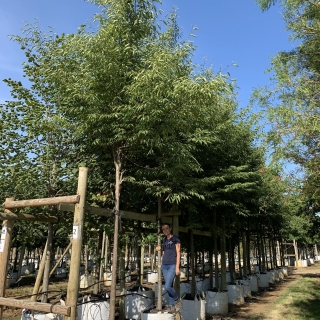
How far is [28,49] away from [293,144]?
5635 mm

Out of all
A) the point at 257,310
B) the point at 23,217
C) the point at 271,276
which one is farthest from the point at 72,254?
the point at 271,276

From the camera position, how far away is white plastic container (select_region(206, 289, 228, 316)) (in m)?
8.77

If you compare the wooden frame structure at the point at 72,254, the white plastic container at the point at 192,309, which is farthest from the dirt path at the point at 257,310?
the wooden frame structure at the point at 72,254

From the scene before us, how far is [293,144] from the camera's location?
549 cm

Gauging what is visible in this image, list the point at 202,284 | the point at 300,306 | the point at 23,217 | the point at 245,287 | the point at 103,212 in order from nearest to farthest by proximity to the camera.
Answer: the point at 103,212 < the point at 23,217 < the point at 300,306 < the point at 202,284 < the point at 245,287

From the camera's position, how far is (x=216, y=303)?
29.0ft

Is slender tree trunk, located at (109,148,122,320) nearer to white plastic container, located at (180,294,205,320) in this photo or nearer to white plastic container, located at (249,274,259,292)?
white plastic container, located at (180,294,205,320)

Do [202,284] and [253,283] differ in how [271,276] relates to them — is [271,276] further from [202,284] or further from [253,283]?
[202,284]

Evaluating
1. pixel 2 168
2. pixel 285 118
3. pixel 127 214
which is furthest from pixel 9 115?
pixel 285 118

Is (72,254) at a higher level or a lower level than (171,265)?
higher

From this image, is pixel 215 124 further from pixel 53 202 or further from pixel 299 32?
pixel 53 202

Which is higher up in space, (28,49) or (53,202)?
(28,49)

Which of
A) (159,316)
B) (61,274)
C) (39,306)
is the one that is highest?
(39,306)

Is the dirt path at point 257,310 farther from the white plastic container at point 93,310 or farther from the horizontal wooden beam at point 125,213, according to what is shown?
the white plastic container at point 93,310
